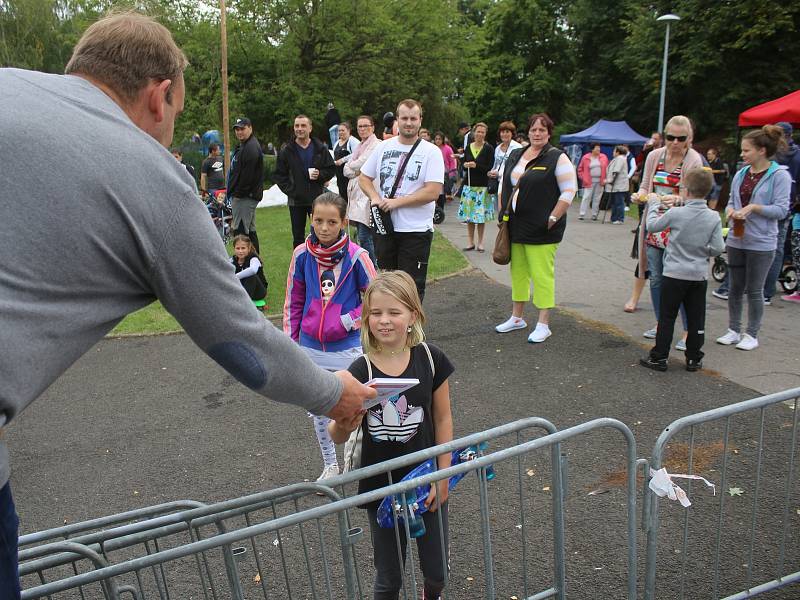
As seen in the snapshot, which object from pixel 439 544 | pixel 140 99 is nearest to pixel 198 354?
pixel 439 544

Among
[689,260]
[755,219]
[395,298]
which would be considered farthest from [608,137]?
[395,298]

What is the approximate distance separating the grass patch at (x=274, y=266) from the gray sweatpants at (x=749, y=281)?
4176 millimetres

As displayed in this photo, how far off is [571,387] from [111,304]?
4656mm

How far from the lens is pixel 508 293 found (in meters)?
8.97

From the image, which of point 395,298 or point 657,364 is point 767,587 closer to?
point 395,298

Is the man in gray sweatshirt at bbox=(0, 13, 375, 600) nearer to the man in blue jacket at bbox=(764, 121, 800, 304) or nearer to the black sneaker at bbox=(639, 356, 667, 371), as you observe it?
the black sneaker at bbox=(639, 356, 667, 371)

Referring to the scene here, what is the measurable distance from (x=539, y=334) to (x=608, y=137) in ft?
70.2

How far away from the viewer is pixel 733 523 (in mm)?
3688

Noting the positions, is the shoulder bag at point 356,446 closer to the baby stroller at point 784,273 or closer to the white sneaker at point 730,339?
the white sneaker at point 730,339

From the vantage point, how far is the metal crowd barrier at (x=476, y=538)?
2156 millimetres

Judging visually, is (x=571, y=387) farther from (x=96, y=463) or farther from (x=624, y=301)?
(x=96, y=463)

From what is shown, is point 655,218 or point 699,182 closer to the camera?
point 699,182

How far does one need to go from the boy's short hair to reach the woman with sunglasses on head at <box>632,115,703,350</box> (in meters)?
0.24

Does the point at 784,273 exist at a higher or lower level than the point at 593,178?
lower
